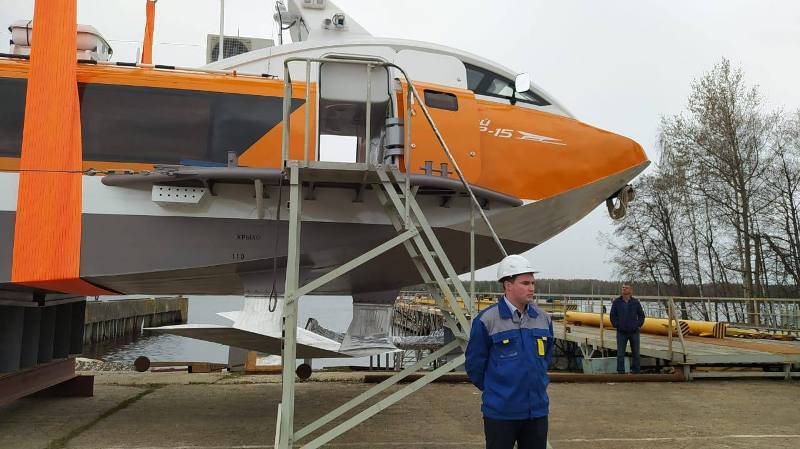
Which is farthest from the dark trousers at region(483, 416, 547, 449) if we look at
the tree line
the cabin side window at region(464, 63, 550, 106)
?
the tree line

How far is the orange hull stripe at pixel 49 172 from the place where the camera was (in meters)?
5.66

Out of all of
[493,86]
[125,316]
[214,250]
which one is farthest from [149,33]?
[125,316]

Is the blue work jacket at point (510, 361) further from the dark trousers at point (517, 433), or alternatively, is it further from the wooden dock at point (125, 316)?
the wooden dock at point (125, 316)

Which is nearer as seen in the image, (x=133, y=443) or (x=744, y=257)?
(x=133, y=443)

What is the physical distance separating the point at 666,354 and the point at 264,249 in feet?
25.1

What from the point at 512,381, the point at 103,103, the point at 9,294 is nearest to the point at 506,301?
the point at 512,381

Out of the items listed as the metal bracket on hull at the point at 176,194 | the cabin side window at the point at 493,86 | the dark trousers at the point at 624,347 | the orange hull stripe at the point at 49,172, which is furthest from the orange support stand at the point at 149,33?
the dark trousers at the point at 624,347

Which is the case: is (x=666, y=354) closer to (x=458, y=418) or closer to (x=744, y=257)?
(x=458, y=418)

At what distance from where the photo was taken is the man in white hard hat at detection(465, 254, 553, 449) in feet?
10.7

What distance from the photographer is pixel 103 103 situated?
5.99m

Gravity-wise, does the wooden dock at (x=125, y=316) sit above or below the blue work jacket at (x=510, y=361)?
below

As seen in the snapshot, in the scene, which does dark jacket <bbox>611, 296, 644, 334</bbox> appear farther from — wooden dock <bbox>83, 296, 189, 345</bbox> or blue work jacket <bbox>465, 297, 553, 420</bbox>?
wooden dock <bbox>83, 296, 189, 345</bbox>

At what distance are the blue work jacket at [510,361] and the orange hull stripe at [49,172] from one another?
4.30 metres

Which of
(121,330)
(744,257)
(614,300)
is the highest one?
(744,257)
